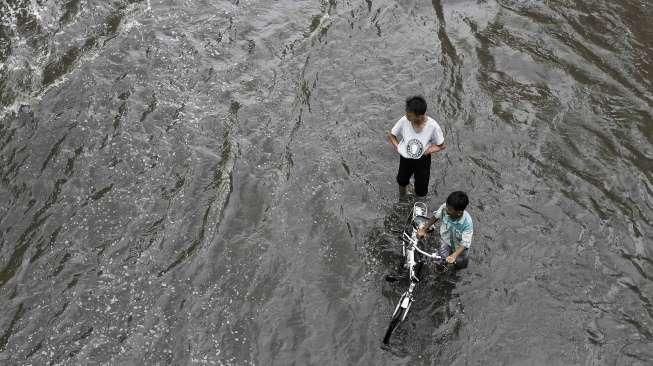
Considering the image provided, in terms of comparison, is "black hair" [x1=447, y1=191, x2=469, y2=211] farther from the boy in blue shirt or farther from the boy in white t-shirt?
the boy in white t-shirt

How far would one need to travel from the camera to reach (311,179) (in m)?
9.98

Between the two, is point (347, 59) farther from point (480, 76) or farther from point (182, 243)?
point (182, 243)

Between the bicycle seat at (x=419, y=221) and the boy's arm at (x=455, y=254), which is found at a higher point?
the boy's arm at (x=455, y=254)

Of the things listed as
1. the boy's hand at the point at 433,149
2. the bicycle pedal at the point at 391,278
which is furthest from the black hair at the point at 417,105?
the bicycle pedal at the point at 391,278

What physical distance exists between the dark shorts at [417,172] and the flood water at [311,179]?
0.52m

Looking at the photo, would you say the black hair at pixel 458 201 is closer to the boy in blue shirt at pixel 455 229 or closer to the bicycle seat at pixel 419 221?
the boy in blue shirt at pixel 455 229

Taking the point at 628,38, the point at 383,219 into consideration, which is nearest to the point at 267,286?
the point at 383,219

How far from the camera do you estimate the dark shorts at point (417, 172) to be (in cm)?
864

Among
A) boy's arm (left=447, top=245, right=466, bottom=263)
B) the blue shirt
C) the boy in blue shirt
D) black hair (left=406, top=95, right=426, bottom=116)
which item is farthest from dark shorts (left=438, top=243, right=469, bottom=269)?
black hair (left=406, top=95, right=426, bottom=116)

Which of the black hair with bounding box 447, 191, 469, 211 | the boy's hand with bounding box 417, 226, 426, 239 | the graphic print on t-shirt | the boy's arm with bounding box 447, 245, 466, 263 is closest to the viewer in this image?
the black hair with bounding box 447, 191, 469, 211

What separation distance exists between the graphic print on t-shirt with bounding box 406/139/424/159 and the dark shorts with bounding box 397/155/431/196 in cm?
29

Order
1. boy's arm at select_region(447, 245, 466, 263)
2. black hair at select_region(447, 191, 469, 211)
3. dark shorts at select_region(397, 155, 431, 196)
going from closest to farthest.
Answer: black hair at select_region(447, 191, 469, 211) < boy's arm at select_region(447, 245, 466, 263) < dark shorts at select_region(397, 155, 431, 196)

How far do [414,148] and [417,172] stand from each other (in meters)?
0.82

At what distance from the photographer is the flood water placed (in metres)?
7.80
